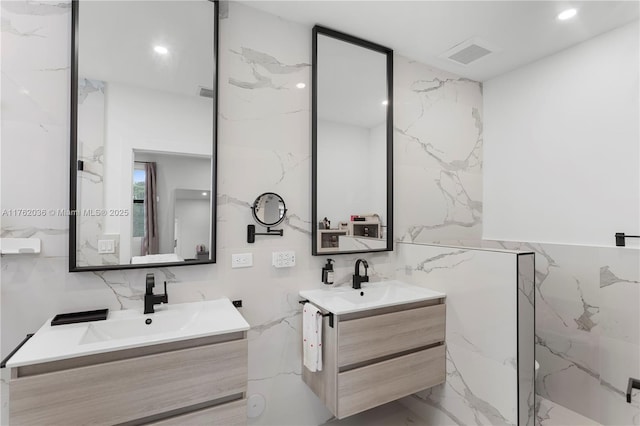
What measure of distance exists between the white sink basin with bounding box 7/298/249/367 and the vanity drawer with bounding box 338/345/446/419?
75cm

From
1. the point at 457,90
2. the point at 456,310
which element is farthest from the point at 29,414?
the point at 457,90

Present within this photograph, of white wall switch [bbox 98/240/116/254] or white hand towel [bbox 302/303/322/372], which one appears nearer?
white wall switch [bbox 98/240/116/254]

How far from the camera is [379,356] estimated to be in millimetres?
1894

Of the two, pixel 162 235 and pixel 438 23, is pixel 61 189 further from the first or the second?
pixel 438 23

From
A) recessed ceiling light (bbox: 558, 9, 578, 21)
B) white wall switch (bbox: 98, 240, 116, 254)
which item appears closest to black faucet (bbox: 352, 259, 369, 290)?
white wall switch (bbox: 98, 240, 116, 254)

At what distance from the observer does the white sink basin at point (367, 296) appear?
6.08 ft

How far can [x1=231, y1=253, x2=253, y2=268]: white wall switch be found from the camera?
1966 millimetres

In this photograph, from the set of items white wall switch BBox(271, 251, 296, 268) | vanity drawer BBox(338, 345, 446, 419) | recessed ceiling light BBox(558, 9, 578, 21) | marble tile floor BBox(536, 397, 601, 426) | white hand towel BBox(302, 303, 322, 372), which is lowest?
marble tile floor BBox(536, 397, 601, 426)

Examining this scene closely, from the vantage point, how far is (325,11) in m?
2.08

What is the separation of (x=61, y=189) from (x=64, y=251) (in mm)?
308

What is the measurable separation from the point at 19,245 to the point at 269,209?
1.23 metres

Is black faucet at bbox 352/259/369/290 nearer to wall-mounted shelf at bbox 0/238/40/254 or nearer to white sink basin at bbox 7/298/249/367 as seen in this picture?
white sink basin at bbox 7/298/249/367

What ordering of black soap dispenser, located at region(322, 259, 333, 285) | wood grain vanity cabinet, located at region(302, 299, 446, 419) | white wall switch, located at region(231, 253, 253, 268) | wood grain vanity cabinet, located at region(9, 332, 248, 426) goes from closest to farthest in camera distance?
1. wood grain vanity cabinet, located at region(9, 332, 248, 426)
2. wood grain vanity cabinet, located at region(302, 299, 446, 419)
3. white wall switch, located at region(231, 253, 253, 268)
4. black soap dispenser, located at region(322, 259, 333, 285)

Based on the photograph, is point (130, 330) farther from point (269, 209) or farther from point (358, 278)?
point (358, 278)
